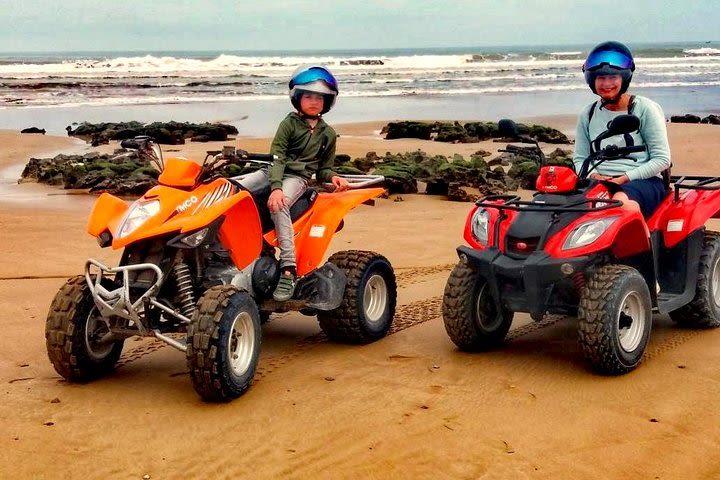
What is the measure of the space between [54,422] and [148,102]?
3217 cm

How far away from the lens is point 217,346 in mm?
4977

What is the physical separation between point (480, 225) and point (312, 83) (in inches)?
59.4

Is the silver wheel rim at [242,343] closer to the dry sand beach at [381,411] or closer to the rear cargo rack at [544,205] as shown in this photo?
the dry sand beach at [381,411]

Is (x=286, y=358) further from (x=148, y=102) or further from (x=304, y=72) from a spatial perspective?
(x=148, y=102)

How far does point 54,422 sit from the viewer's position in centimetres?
485

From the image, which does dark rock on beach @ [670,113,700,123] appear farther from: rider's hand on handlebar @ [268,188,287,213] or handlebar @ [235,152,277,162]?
rider's hand on handlebar @ [268,188,287,213]

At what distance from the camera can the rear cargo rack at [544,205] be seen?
5.48 meters

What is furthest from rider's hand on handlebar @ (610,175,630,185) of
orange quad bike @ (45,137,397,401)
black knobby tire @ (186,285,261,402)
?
black knobby tire @ (186,285,261,402)

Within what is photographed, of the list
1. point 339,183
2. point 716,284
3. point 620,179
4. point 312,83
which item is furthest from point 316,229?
point 716,284

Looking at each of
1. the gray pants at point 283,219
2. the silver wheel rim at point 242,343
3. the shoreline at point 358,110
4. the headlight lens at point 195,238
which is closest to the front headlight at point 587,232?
the gray pants at point 283,219

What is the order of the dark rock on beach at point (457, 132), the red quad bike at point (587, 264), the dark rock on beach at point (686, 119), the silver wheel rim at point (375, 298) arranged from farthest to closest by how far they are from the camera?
the dark rock on beach at point (686, 119), the dark rock on beach at point (457, 132), the silver wheel rim at point (375, 298), the red quad bike at point (587, 264)

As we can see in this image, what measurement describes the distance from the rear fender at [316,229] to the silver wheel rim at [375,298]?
1.53ft

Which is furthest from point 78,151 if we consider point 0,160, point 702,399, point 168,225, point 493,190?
point 702,399

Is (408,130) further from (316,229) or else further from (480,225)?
(480,225)
